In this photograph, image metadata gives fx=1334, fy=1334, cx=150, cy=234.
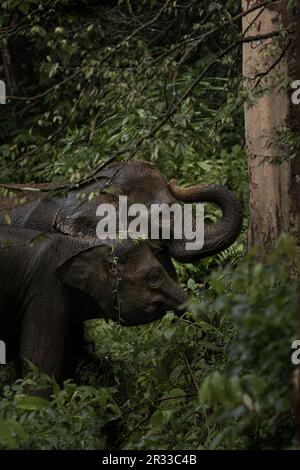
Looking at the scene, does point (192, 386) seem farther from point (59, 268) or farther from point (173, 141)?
point (173, 141)

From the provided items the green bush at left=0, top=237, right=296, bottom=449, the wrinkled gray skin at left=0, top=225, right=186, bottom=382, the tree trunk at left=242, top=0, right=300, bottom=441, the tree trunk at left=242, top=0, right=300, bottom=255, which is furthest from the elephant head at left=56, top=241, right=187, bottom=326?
the tree trunk at left=242, top=0, right=300, bottom=255

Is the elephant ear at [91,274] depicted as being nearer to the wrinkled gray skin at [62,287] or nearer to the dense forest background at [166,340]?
the wrinkled gray skin at [62,287]

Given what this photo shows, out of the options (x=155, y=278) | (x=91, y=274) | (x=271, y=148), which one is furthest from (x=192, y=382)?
(x=271, y=148)

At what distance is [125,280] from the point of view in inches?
311

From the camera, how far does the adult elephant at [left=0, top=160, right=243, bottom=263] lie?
809cm

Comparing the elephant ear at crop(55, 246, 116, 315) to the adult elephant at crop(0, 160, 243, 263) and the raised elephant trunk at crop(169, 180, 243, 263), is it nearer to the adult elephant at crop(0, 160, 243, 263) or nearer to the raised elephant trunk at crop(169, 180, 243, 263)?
the adult elephant at crop(0, 160, 243, 263)

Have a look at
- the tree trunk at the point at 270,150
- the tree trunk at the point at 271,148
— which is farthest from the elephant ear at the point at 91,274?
the tree trunk at the point at 270,150

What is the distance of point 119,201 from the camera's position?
8125 mm

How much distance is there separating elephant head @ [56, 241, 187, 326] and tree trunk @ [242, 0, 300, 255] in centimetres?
75

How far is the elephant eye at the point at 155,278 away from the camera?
25.9ft

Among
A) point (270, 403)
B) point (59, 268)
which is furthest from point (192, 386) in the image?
point (270, 403)

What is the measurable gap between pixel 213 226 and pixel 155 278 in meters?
0.60

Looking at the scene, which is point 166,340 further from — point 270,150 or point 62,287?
point 270,150
